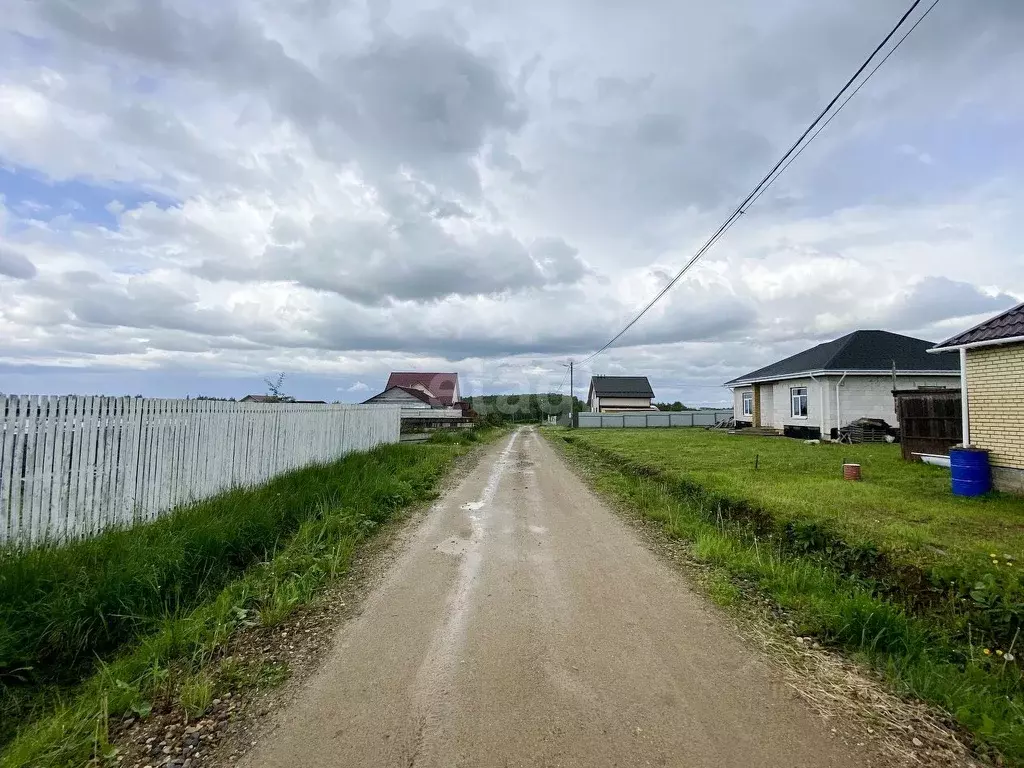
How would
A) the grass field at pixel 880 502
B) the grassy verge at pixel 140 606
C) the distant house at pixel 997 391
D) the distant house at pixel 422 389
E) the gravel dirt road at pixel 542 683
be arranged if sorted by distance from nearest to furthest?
the gravel dirt road at pixel 542 683
the grassy verge at pixel 140 606
the grass field at pixel 880 502
the distant house at pixel 997 391
the distant house at pixel 422 389

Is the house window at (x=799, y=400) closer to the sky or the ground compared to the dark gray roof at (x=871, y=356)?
closer to the ground

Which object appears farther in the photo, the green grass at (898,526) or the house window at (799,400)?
the house window at (799,400)

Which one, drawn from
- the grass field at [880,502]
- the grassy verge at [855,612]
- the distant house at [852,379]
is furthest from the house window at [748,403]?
the grassy verge at [855,612]

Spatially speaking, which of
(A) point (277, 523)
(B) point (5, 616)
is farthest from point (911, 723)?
(A) point (277, 523)

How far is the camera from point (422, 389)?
56375 mm

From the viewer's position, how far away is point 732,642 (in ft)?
12.2

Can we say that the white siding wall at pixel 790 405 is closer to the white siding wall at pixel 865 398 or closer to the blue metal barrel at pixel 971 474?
the white siding wall at pixel 865 398

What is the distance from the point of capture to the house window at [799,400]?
21781 mm

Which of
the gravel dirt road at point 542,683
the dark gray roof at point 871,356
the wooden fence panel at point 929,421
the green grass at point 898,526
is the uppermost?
the dark gray roof at point 871,356

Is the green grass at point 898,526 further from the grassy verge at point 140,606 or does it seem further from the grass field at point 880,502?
the grassy verge at point 140,606

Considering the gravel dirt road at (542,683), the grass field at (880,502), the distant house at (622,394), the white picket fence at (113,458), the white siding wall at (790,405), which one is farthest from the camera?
the distant house at (622,394)

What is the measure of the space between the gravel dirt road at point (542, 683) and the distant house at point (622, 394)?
54133mm

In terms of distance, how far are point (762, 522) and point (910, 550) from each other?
196 cm

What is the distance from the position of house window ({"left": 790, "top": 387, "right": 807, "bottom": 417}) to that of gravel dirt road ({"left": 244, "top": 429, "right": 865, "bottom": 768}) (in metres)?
19.6
